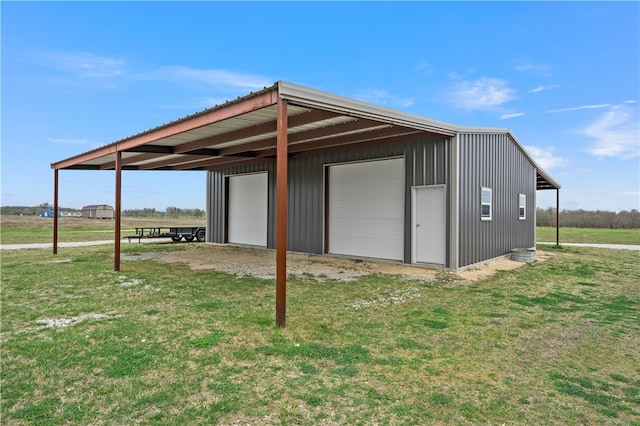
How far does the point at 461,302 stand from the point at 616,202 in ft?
120

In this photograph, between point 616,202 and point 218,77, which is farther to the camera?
point 616,202

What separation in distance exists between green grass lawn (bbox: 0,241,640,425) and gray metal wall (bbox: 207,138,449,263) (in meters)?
3.30

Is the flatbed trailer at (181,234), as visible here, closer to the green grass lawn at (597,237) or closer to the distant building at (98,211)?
the green grass lawn at (597,237)

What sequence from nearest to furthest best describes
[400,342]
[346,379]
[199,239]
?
[346,379]
[400,342]
[199,239]

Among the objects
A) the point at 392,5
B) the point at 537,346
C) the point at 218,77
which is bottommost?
the point at 537,346

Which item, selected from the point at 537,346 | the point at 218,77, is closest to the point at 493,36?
the point at 218,77

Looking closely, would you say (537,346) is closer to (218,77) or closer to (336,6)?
(336,6)

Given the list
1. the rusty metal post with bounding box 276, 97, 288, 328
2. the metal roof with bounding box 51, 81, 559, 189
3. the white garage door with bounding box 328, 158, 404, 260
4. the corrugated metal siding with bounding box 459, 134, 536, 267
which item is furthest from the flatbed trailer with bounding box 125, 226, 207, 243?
the rusty metal post with bounding box 276, 97, 288, 328

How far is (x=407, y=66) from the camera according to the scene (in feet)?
53.7

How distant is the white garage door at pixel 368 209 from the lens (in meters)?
9.69

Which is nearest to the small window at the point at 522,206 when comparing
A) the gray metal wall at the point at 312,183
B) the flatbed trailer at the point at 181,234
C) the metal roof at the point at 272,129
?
the metal roof at the point at 272,129

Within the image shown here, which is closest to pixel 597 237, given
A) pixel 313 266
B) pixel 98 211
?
pixel 313 266

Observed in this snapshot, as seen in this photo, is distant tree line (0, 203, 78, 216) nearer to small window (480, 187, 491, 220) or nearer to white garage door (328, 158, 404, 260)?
white garage door (328, 158, 404, 260)

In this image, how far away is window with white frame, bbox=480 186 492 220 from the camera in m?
9.68
